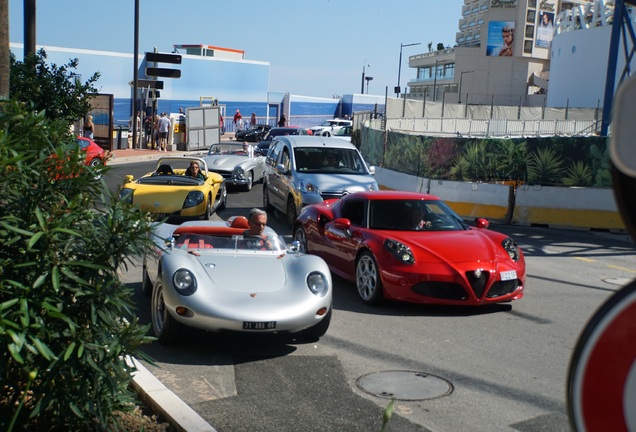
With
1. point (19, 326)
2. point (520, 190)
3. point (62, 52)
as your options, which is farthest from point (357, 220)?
point (62, 52)

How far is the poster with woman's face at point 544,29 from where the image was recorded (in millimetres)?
106000

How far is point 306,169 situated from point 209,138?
2346cm

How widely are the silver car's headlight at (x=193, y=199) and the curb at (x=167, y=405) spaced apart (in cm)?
855

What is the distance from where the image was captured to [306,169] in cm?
1611

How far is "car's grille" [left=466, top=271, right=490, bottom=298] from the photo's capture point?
8938mm

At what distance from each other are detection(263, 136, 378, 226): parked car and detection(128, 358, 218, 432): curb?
9.29 meters

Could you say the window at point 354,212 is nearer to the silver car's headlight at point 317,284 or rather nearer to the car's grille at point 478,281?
the car's grille at point 478,281

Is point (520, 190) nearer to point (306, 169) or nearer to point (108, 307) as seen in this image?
point (306, 169)

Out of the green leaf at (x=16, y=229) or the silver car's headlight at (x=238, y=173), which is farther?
the silver car's headlight at (x=238, y=173)

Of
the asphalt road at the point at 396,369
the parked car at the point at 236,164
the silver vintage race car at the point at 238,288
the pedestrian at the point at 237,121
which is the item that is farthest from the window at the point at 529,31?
the silver vintage race car at the point at 238,288

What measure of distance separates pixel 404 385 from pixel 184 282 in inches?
91.5

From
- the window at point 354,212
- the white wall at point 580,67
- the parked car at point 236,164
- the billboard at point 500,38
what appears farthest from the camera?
the billboard at point 500,38

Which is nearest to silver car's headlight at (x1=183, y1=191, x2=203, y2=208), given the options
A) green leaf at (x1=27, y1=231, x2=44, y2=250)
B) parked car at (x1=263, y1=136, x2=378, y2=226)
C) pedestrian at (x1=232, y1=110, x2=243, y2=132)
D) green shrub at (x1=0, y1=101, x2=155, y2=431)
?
parked car at (x1=263, y1=136, x2=378, y2=226)

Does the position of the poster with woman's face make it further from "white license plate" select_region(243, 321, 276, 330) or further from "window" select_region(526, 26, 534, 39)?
"white license plate" select_region(243, 321, 276, 330)
